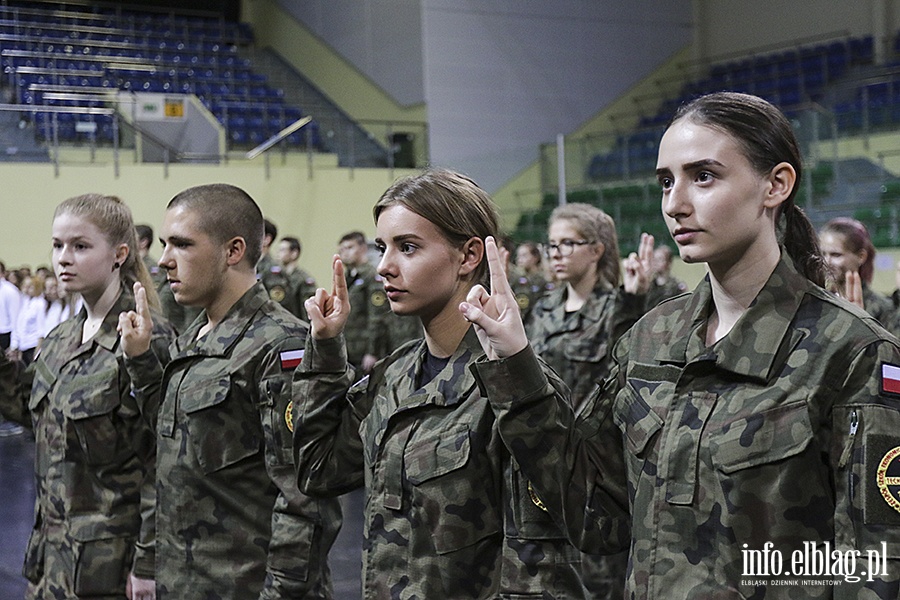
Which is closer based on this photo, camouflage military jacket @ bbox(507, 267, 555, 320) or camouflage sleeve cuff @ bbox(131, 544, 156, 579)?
camouflage sleeve cuff @ bbox(131, 544, 156, 579)

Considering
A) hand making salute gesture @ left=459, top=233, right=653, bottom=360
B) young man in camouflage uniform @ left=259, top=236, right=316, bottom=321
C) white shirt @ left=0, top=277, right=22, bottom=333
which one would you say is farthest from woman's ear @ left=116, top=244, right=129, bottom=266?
white shirt @ left=0, top=277, right=22, bottom=333

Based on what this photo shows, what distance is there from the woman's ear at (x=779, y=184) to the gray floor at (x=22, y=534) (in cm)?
328

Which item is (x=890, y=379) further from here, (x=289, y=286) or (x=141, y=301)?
(x=289, y=286)

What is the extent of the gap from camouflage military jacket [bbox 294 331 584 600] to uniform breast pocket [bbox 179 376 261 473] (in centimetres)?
58

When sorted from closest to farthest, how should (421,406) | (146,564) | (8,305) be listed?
(421,406)
(146,564)
(8,305)

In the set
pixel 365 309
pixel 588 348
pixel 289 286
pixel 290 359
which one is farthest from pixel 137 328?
pixel 365 309

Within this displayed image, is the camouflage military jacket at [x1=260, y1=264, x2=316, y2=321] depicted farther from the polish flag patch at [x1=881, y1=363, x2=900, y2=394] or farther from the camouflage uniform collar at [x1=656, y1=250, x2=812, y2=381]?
the polish flag patch at [x1=881, y1=363, x2=900, y2=394]

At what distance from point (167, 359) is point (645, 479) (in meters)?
1.68

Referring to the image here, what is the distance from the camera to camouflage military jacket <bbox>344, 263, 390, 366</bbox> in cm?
915

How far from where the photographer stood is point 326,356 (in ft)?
7.11

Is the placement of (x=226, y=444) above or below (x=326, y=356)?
below

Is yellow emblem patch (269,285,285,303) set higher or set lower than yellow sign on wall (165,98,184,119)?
lower

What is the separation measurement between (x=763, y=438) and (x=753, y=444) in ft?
0.06

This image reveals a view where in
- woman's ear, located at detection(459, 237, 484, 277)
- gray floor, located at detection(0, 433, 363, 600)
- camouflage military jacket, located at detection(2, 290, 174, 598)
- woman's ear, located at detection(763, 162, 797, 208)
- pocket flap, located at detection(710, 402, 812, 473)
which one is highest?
woman's ear, located at detection(763, 162, 797, 208)
